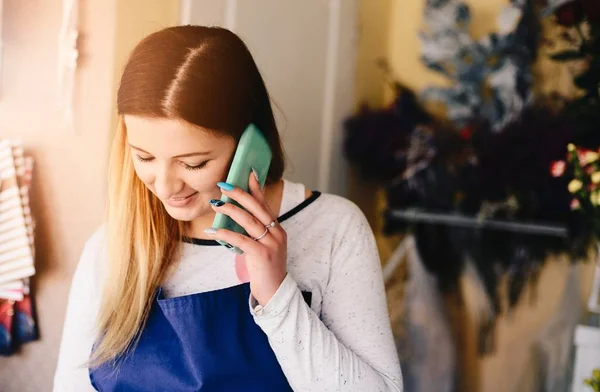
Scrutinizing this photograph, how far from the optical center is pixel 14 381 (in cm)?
103

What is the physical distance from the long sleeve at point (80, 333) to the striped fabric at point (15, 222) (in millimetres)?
77

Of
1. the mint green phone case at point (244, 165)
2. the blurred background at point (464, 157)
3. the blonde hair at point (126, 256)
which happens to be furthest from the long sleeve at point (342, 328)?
the blurred background at point (464, 157)

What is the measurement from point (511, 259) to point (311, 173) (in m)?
0.57

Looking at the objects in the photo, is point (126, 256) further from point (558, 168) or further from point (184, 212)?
point (558, 168)

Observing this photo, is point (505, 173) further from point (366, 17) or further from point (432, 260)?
point (366, 17)

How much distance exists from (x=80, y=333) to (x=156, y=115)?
39 cm

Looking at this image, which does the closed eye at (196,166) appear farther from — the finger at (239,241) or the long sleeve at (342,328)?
the long sleeve at (342,328)

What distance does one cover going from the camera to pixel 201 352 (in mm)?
965

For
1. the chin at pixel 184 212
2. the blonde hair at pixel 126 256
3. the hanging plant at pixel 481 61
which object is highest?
the hanging plant at pixel 481 61

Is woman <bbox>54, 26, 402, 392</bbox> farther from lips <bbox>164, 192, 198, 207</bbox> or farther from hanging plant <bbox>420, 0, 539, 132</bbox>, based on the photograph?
hanging plant <bbox>420, 0, 539, 132</bbox>

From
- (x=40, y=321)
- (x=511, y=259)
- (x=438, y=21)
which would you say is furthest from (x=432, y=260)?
(x=40, y=321)

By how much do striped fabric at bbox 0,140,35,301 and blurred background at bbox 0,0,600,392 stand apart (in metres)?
0.49

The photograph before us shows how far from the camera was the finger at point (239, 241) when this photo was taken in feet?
2.88

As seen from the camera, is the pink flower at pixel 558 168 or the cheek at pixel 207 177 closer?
the cheek at pixel 207 177
